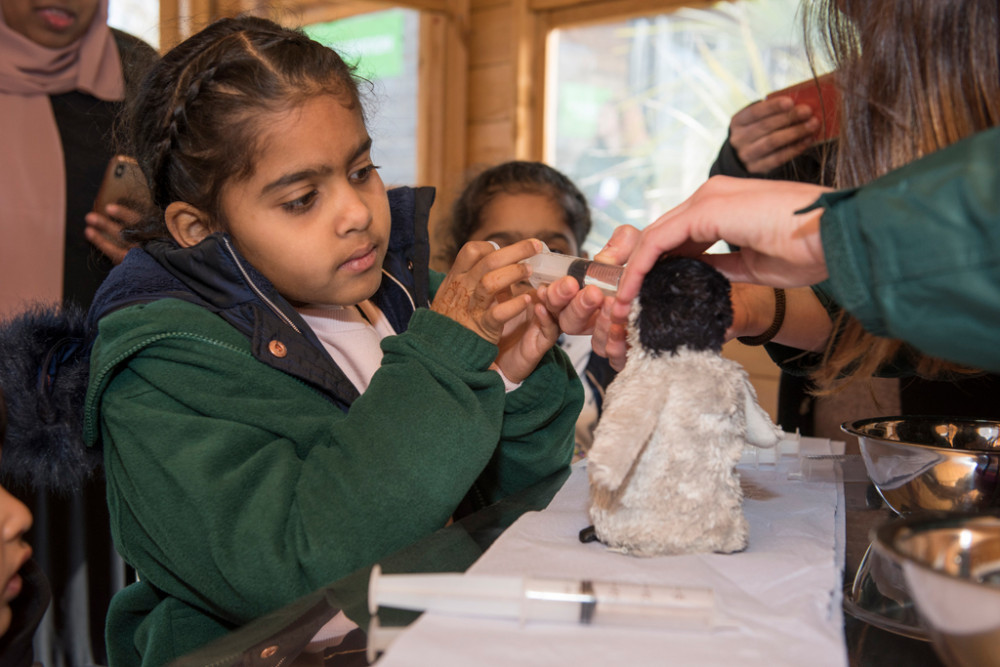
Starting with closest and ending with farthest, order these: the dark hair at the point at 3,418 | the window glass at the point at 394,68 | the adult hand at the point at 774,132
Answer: the dark hair at the point at 3,418 < the adult hand at the point at 774,132 < the window glass at the point at 394,68

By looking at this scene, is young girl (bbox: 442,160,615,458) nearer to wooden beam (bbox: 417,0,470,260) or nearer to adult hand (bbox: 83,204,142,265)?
adult hand (bbox: 83,204,142,265)

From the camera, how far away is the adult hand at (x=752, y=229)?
1.85 feet

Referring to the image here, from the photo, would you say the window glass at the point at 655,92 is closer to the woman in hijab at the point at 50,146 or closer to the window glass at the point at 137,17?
the window glass at the point at 137,17

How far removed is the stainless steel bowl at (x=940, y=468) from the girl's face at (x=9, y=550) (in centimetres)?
72

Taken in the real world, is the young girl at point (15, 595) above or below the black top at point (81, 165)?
below

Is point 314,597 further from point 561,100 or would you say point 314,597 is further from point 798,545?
point 561,100

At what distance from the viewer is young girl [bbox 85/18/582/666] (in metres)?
0.65

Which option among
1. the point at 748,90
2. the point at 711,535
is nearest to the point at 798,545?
the point at 711,535

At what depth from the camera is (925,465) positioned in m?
0.62

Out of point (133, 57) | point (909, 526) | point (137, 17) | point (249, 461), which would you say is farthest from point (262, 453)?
point (137, 17)

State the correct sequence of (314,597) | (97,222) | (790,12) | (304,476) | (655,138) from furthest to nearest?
(655,138) < (790,12) < (97,222) < (304,476) < (314,597)

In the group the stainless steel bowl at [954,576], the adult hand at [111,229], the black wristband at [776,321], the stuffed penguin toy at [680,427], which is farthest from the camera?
the adult hand at [111,229]

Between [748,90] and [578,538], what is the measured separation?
2304 mm

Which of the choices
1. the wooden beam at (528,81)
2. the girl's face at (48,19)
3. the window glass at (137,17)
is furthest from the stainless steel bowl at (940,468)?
the wooden beam at (528,81)
